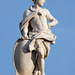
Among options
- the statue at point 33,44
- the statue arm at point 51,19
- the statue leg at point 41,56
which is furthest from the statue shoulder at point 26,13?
the statue leg at point 41,56

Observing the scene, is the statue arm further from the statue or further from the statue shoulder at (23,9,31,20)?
the statue shoulder at (23,9,31,20)

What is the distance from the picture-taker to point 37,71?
14664 mm

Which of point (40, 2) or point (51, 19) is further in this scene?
point (51, 19)

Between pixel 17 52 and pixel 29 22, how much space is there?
57.8 inches

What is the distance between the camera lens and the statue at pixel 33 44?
14.5 m

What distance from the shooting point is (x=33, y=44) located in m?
14.5

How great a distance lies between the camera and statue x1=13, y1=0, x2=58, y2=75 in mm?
14508

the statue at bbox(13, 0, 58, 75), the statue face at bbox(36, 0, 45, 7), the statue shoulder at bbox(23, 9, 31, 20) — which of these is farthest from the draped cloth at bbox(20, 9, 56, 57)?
the statue face at bbox(36, 0, 45, 7)

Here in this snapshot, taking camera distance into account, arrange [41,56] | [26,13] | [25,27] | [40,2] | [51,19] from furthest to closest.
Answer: [51,19] → [40,2] → [26,13] → [25,27] → [41,56]

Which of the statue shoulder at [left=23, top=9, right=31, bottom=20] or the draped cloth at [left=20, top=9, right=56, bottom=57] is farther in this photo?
the statue shoulder at [left=23, top=9, right=31, bottom=20]

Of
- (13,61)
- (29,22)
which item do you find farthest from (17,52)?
(29,22)

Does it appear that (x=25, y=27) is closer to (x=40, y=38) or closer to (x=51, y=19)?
(x=40, y=38)

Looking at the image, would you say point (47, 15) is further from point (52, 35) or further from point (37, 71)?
point (37, 71)

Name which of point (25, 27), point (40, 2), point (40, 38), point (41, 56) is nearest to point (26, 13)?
point (25, 27)
